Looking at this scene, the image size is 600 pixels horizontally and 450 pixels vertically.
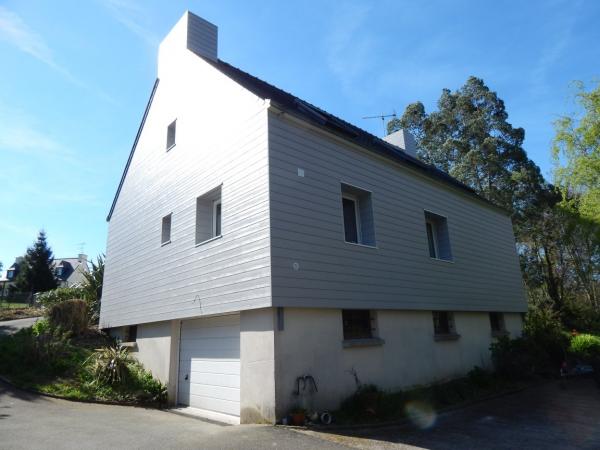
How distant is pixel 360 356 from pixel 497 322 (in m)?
8.39

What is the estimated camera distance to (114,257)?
13273 mm

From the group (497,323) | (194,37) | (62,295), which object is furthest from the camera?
(62,295)

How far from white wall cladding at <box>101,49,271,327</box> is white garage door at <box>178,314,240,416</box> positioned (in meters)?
0.48

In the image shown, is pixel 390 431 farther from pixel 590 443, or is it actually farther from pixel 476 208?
pixel 476 208

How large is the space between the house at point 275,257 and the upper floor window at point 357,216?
36 mm

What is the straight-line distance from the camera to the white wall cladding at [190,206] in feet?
24.5

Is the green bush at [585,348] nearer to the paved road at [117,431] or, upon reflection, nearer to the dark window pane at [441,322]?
the dark window pane at [441,322]

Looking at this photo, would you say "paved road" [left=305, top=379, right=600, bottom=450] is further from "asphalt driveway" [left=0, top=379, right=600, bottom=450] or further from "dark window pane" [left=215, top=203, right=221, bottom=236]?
"dark window pane" [left=215, top=203, right=221, bottom=236]

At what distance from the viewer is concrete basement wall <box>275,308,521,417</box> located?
6.60 metres

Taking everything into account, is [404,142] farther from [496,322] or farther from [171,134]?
[171,134]

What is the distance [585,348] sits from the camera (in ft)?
47.9

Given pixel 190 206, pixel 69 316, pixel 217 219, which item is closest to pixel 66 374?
pixel 69 316

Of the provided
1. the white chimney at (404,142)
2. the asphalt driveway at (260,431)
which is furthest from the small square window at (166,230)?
the white chimney at (404,142)

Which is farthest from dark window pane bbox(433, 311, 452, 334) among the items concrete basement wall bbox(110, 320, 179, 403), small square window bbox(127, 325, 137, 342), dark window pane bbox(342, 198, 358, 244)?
small square window bbox(127, 325, 137, 342)
